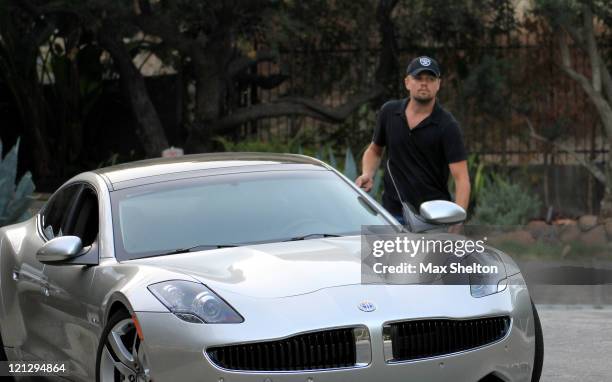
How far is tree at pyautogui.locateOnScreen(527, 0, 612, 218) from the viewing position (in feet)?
56.0

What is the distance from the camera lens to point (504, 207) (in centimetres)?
1603

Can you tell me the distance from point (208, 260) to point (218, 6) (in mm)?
11072

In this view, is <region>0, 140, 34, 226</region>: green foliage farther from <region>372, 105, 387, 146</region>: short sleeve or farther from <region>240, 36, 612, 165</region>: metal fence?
<region>240, 36, 612, 165</region>: metal fence

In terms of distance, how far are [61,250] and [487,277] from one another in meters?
2.03

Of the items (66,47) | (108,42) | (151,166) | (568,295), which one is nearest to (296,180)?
(151,166)

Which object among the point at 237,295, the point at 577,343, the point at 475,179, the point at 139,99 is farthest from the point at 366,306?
the point at 139,99

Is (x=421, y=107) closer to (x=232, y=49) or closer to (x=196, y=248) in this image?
(x=196, y=248)

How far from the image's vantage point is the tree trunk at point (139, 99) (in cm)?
1838

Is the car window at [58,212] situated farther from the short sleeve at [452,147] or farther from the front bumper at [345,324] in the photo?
the short sleeve at [452,147]

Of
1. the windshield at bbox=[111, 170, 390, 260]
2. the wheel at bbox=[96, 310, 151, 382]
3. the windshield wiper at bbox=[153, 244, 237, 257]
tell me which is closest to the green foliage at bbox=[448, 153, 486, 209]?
the windshield at bbox=[111, 170, 390, 260]

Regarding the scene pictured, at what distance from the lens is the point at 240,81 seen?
19594 mm

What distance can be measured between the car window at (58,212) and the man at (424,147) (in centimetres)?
185

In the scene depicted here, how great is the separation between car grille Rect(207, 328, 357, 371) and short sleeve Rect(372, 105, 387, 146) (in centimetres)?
326

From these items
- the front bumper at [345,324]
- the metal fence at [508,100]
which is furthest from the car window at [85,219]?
the metal fence at [508,100]
